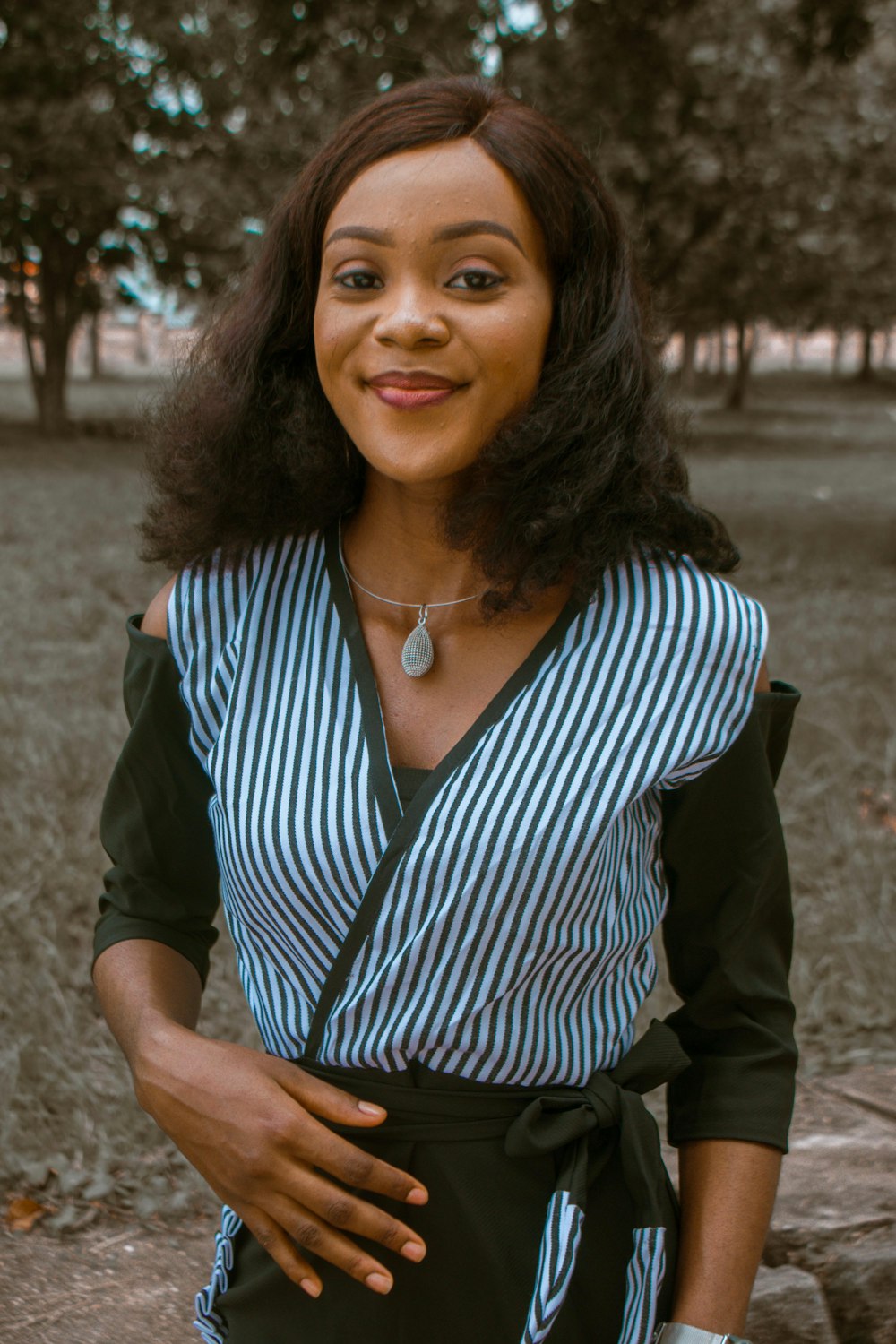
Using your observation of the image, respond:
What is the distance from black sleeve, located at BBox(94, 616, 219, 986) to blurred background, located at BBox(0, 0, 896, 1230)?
1.73 ft

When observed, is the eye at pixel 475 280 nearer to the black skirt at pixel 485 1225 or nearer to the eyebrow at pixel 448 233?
the eyebrow at pixel 448 233

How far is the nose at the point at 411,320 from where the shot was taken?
1.43 m

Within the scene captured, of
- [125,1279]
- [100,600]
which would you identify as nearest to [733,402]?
[100,600]

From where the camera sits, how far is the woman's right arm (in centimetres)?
133

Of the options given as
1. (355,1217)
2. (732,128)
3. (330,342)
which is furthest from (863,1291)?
(732,128)

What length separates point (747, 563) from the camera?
31.0 feet

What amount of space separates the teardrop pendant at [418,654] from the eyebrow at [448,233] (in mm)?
396

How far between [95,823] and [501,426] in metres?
3.19

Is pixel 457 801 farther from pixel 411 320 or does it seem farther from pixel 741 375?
pixel 741 375

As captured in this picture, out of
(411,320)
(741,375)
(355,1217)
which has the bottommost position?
(741,375)

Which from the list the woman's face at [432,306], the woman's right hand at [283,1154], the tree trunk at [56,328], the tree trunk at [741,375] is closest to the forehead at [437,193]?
the woman's face at [432,306]

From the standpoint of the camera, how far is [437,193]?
1451 millimetres

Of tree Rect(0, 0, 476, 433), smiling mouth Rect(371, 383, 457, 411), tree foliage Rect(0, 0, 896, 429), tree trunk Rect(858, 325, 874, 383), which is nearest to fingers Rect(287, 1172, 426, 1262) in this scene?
smiling mouth Rect(371, 383, 457, 411)

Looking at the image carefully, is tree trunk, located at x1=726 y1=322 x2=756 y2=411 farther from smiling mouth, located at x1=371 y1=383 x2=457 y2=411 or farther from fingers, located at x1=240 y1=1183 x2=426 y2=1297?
fingers, located at x1=240 y1=1183 x2=426 y2=1297
